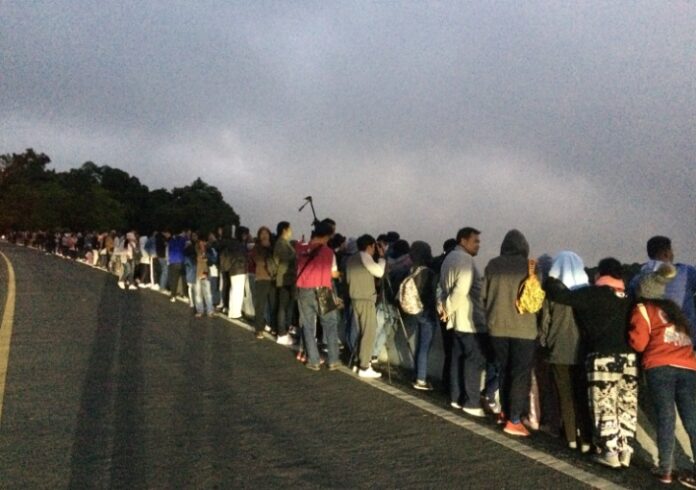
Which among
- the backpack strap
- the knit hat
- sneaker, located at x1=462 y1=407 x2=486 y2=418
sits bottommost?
sneaker, located at x1=462 y1=407 x2=486 y2=418

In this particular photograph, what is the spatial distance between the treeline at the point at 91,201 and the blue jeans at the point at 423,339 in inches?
2468

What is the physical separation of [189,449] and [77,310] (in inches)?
419

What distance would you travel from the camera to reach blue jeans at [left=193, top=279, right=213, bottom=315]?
576 inches

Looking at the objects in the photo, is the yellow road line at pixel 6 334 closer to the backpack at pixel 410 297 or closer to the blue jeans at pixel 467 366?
the backpack at pixel 410 297

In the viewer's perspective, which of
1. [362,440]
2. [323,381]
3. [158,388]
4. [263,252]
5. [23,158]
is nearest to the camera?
[362,440]

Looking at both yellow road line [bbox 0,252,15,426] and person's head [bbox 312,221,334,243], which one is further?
person's head [bbox 312,221,334,243]

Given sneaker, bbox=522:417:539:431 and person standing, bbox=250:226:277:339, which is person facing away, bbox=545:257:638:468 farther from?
person standing, bbox=250:226:277:339

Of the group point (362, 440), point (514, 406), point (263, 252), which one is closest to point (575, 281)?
point (514, 406)

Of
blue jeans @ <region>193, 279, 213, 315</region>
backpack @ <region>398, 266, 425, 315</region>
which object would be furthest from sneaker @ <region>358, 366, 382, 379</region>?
blue jeans @ <region>193, 279, 213, 315</region>

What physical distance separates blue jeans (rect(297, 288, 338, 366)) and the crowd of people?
0.6 inches

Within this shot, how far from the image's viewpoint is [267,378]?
8781 mm

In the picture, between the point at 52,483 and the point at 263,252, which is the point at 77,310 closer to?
the point at 263,252

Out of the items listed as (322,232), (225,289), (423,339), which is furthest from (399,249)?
(225,289)

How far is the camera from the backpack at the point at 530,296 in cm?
642
